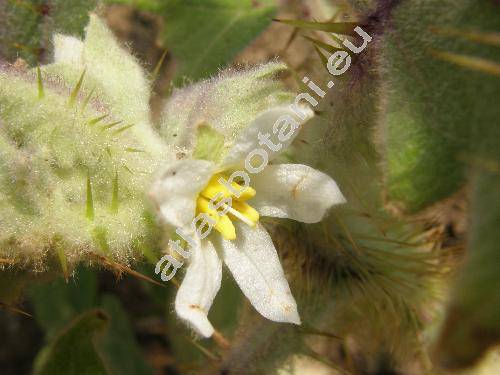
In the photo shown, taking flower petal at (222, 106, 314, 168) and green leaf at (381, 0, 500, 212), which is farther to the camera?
flower petal at (222, 106, 314, 168)

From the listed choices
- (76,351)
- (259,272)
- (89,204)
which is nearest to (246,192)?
(259,272)

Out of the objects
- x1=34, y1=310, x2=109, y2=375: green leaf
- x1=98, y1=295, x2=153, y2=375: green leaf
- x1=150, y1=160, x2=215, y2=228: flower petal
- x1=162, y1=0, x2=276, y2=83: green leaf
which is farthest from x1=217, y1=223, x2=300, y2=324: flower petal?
x1=98, y1=295, x2=153, y2=375: green leaf

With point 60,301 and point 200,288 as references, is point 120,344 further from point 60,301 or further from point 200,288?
point 200,288

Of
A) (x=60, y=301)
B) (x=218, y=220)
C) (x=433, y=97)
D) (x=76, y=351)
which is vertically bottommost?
(x=60, y=301)

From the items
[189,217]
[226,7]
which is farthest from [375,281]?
[226,7]

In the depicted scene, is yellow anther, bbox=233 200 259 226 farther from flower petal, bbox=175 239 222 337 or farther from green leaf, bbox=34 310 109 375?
green leaf, bbox=34 310 109 375

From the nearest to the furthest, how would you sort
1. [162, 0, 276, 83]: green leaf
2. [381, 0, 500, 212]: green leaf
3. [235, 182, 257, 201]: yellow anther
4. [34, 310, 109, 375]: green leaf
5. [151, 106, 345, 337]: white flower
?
[381, 0, 500, 212]: green leaf < [151, 106, 345, 337]: white flower < [235, 182, 257, 201]: yellow anther < [34, 310, 109, 375]: green leaf < [162, 0, 276, 83]: green leaf

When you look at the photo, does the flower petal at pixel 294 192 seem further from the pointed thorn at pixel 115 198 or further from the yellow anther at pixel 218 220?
the pointed thorn at pixel 115 198
